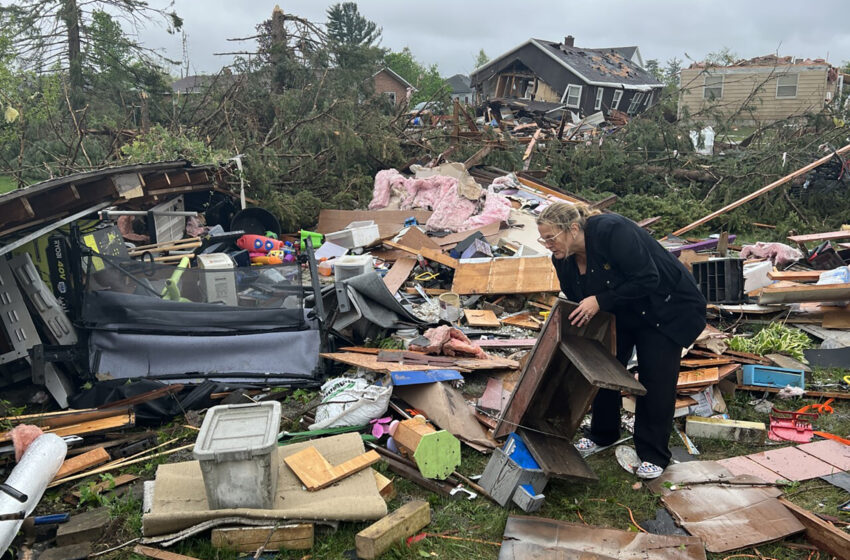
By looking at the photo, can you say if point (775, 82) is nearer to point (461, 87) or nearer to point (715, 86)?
point (715, 86)

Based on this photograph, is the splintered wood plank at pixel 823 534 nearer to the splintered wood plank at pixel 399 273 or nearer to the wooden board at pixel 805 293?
the wooden board at pixel 805 293

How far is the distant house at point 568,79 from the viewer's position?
A: 31.1 metres

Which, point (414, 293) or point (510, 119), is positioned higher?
point (510, 119)

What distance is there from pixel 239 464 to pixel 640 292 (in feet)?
7.66

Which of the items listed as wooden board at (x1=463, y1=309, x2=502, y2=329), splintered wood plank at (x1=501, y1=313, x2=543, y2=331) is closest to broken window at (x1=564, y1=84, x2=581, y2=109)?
splintered wood plank at (x1=501, y1=313, x2=543, y2=331)

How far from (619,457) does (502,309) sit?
143 inches

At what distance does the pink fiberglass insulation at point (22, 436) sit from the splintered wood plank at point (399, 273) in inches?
174

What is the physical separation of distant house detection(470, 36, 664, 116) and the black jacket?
2717cm

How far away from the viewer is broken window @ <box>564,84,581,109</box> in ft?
101

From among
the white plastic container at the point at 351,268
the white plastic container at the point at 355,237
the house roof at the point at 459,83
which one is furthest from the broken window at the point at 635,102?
the white plastic container at the point at 351,268

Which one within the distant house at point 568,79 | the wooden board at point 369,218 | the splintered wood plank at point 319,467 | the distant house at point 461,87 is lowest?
the splintered wood plank at point 319,467

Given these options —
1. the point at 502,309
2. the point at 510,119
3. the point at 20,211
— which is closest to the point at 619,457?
the point at 502,309

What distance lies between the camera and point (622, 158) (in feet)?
49.2

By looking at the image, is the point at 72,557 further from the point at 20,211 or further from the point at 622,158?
the point at 622,158
